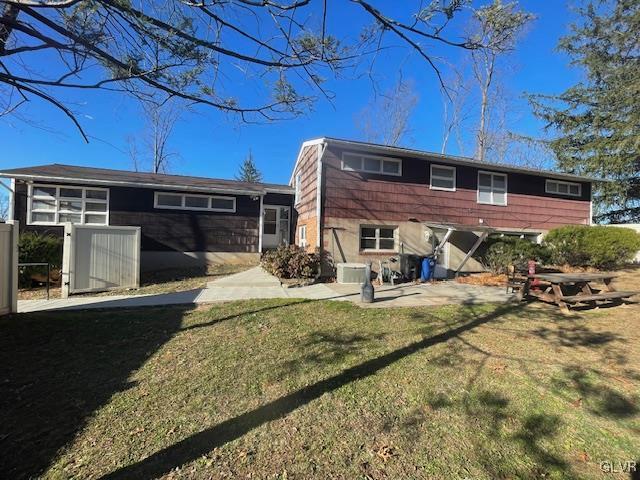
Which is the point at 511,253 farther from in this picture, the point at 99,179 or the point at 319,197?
the point at 99,179

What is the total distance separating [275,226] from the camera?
16375 mm

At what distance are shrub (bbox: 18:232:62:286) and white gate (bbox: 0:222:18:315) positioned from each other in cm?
435

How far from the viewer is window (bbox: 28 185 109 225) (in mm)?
12523

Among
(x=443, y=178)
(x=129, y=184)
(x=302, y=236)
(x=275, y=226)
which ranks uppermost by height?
(x=443, y=178)

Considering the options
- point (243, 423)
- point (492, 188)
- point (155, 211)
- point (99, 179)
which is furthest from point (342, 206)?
point (99, 179)

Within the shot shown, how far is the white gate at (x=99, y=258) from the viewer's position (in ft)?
26.4

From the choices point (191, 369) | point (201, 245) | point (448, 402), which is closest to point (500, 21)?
point (448, 402)

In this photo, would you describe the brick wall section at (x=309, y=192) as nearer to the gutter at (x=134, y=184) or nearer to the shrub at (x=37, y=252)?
the gutter at (x=134, y=184)

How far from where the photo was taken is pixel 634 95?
61.8 ft

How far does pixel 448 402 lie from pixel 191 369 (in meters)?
2.91

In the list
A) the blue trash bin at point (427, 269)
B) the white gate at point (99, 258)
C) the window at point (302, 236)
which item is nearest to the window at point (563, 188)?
the blue trash bin at point (427, 269)

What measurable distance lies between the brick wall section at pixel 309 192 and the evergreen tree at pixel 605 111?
18.1 metres

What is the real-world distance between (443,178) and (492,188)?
2471 millimetres

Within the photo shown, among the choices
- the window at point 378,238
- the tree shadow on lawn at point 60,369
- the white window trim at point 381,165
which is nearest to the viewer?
the tree shadow on lawn at point 60,369
